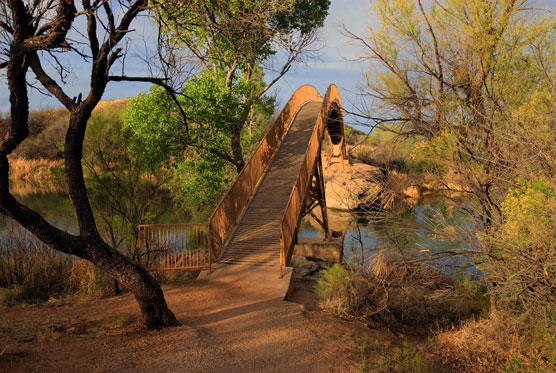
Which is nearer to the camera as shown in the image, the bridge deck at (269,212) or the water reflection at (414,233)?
the water reflection at (414,233)

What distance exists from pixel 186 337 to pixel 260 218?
626 cm

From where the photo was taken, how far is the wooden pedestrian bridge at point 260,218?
10.8 meters

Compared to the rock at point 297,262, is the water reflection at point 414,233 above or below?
above

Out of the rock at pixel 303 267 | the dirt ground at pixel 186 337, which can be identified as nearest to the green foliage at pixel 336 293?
the dirt ground at pixel 186 337

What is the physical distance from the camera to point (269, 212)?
13.2m

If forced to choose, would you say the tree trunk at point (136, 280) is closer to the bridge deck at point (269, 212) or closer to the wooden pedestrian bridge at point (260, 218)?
the wooden pedestrian bridge at point (260, 218)

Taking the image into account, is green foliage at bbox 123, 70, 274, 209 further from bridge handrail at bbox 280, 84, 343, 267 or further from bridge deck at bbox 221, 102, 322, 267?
bridge handrail at bbox 280, 84, 343, 267

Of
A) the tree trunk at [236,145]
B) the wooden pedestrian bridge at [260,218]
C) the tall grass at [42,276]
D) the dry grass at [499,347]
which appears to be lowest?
the dry grass at [499,347]

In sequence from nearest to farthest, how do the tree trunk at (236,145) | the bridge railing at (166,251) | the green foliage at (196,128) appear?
the bridge railing at (166,251), the green foliage at (196,128), the tree trunk at (236,145)

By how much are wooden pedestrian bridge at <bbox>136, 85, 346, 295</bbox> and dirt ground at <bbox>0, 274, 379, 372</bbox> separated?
1621 millimetres

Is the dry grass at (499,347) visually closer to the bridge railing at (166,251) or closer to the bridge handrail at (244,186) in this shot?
the bridge railing at (166,251)

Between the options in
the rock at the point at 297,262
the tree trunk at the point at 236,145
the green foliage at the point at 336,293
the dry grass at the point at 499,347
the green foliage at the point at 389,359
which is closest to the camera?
the green foliage at the point at 389,359

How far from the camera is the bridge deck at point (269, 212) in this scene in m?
11.5

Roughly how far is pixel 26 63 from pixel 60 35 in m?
0.65
